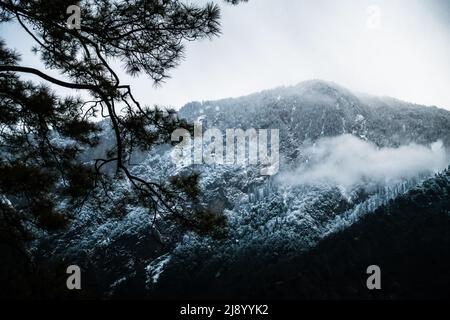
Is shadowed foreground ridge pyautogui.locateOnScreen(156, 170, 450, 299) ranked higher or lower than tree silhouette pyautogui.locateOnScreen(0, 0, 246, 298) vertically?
lower

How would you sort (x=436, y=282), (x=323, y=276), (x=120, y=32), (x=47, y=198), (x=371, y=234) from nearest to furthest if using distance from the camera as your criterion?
(x=47, y=198) → (x=120, y=32) → (x=436, y=282) → (x=323, y=276) → (x=371, y=234)

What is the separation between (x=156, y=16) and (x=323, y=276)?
125283mm

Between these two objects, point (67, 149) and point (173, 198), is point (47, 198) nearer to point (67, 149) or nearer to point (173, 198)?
point (67, 149)

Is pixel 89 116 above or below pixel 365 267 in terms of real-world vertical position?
above

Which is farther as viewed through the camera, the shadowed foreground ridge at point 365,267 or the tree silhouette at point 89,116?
the shadowed foreground ridge at point 365,267

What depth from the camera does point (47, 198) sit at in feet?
14.8

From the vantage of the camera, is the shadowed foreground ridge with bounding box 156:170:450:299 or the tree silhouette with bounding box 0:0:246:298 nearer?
the tree silhouette with bounding box 0:0:246:298

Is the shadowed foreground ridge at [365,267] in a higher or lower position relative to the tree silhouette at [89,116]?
lower

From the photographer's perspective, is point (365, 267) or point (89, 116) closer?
point (89, 116)
